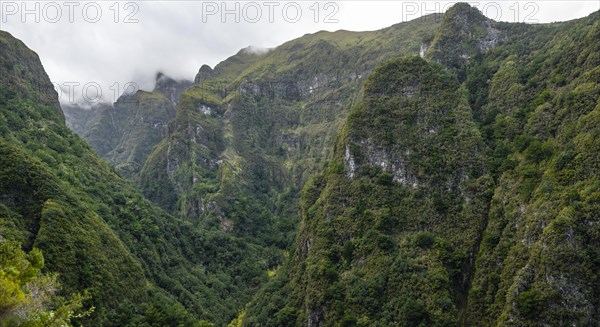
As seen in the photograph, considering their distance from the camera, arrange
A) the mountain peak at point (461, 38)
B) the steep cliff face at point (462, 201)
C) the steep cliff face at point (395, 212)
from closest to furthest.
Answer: the steep cliff face at point (462, 201)
the steep cliff face at point (395, 212)
the mountain peak at point (461, 38)

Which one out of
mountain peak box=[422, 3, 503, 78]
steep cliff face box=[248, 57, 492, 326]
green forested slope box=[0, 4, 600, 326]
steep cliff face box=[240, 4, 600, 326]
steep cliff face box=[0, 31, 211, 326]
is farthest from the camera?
mountain peak box=[422, 3, 503, 78]

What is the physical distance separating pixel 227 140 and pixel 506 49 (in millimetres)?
126533

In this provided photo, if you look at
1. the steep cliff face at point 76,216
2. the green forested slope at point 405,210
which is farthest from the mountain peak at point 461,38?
the steep cliff face at point 76,216

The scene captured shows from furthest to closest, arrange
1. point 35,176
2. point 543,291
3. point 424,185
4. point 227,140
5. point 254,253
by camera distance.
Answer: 1. point 227,140
2. point 254,253
3. point 424,185
4. point 35,176
5. point 543,291

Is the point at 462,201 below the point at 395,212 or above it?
above

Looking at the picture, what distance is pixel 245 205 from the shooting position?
6299 inches

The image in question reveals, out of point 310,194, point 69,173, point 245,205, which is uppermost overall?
point 69,173

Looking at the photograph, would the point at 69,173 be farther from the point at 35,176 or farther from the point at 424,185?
the point at 424,185

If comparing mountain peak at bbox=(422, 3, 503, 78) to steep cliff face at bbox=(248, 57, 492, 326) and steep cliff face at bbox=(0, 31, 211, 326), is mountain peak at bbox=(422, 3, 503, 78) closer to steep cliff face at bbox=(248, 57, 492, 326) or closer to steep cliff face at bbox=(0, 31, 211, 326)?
steep cliff face at bbox=(248, 57, 492, 326)

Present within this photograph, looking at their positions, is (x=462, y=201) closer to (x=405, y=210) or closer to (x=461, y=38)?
(x=405, y=210)

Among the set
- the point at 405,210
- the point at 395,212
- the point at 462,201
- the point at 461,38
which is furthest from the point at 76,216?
the point at 461,38

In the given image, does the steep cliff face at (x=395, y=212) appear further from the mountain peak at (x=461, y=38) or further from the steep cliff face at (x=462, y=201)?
the mountain peak at (x=461, y=38)

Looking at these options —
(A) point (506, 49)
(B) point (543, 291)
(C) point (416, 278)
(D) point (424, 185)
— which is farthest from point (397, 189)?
(A) point (506, 49)

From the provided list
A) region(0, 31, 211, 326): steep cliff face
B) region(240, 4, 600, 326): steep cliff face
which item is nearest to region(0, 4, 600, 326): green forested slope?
region(240, 4, 600, 326): steep cliff face
